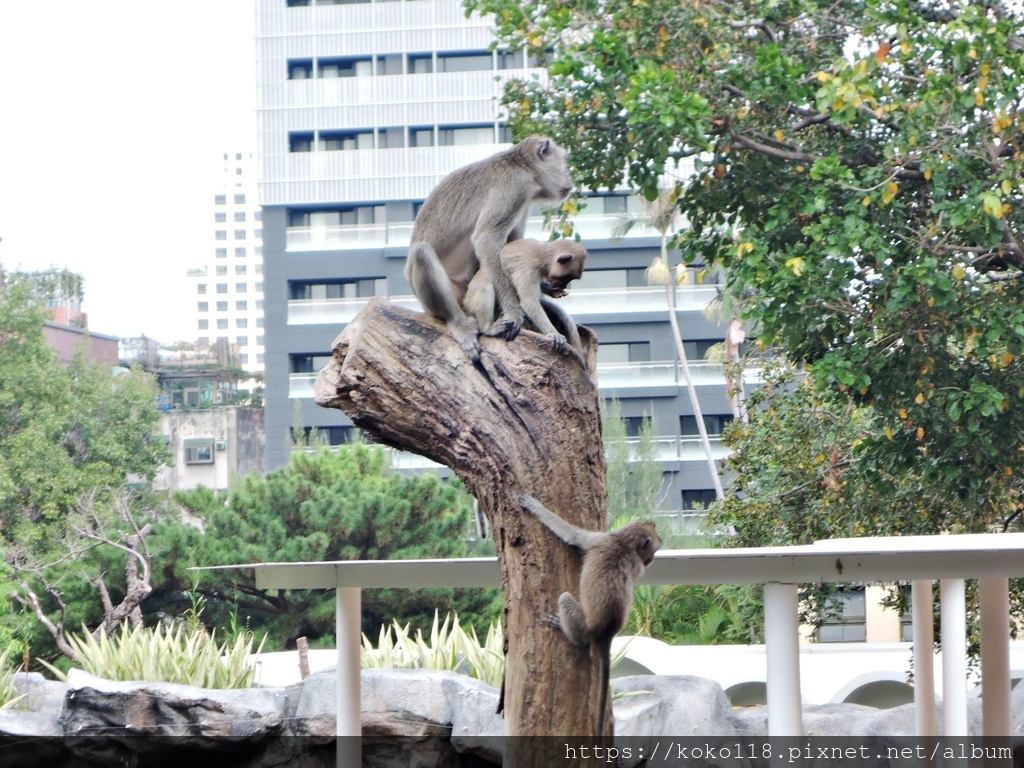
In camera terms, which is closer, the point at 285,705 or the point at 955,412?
the point at 955,412

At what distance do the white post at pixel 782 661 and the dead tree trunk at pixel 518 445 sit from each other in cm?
90

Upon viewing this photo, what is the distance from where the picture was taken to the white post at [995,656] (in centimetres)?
467

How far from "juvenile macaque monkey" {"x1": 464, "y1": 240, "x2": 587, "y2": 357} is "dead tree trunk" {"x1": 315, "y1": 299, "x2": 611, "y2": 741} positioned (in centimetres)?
23

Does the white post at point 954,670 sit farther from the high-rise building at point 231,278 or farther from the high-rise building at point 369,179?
the high-rise building at point 231,278

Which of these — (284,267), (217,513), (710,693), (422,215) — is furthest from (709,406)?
(422,215)

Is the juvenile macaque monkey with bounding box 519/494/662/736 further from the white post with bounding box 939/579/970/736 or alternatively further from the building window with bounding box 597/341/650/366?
the building window with bounding box 597/341/650/366

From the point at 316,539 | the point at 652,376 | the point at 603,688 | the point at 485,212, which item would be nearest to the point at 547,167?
the point at 485,212

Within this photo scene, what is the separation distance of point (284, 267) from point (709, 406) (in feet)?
37.7

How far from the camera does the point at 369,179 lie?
98.1 ft

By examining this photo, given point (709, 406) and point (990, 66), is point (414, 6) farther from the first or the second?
point (990, 66)

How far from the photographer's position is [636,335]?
29.0m

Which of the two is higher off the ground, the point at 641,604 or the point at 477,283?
the point at 477,283

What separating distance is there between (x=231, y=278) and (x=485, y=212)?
68.5 m

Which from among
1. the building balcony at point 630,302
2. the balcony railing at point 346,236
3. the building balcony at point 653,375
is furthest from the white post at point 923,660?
the balcony railing at point 346,236
